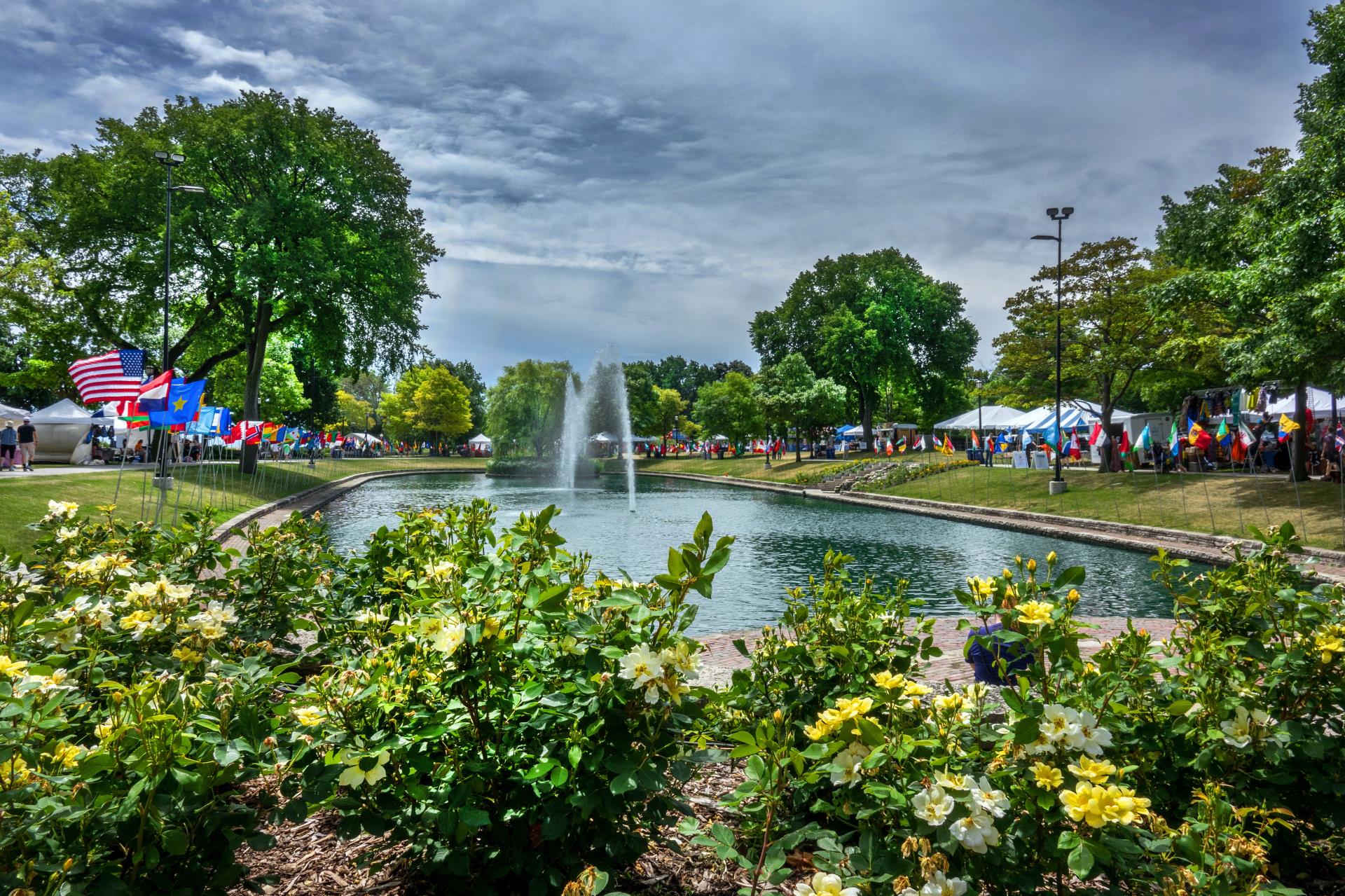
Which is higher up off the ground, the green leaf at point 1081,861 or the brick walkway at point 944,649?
the green leaf at point 1081,861

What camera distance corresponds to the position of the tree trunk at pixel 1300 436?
21203 mm

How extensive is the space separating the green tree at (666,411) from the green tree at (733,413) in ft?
47.6

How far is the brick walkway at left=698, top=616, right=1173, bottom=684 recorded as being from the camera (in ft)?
19.8

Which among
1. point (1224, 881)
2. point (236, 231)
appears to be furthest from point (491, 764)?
point (236, 231)

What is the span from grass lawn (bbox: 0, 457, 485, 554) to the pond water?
268 cm

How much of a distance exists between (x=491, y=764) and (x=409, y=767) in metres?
0.23

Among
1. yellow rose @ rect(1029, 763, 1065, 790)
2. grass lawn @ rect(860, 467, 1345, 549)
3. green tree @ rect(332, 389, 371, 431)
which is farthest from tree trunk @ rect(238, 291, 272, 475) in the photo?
green tree @ rect(332, 389, 371, 431)

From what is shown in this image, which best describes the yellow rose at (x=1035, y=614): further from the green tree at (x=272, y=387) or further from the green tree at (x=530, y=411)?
the green tree at (x=530, y=411)

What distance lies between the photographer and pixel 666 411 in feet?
286

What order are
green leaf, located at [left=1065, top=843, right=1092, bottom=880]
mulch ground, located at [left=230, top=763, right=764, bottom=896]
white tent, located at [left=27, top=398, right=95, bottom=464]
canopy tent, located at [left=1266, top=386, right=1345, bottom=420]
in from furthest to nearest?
white tent, located at [left=27, top=398, right=95, bottom=464]
canopy tent, located at [left=1266, top=386, right=1345, bottom=420]
mulch ground, located at [left=230, top=763, right=764, bottom=896]
green leaf, located at [left=1065, top=843, right=1092, bottom=880]

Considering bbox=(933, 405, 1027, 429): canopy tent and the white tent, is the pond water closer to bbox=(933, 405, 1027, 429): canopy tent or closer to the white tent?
the white tent

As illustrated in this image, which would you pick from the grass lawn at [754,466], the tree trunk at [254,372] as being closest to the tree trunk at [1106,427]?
the grass lawn at [754,466]

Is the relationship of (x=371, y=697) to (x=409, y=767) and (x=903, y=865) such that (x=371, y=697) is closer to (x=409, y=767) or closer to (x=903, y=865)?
(x=409, y=767)

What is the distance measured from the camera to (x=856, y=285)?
5722cm
